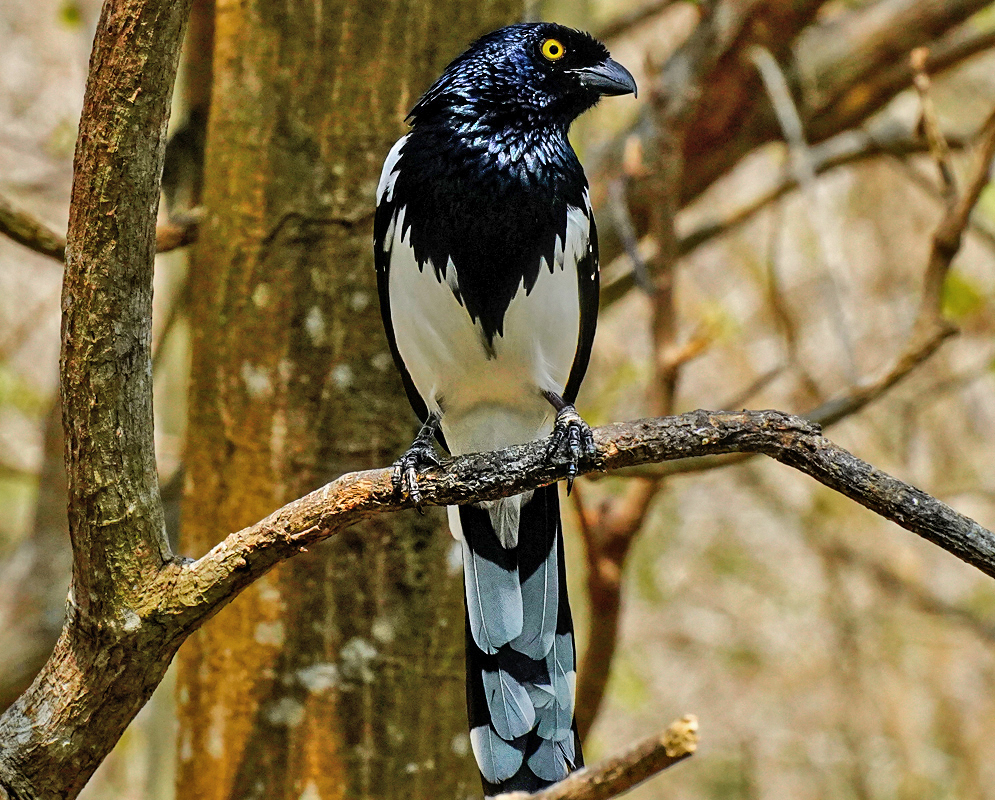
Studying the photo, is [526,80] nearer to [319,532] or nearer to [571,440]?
[571,440]

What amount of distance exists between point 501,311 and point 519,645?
0.81 m

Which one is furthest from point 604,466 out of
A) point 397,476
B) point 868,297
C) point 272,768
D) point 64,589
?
point 868,297

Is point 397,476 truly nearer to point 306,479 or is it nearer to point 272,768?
point 306,479

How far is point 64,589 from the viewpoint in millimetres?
3877

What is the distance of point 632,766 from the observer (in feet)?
4.49

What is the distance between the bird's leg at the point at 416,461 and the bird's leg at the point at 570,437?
0.84 ft

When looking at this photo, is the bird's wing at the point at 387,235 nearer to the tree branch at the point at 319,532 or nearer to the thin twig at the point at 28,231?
the thin twig at the point at 28,231

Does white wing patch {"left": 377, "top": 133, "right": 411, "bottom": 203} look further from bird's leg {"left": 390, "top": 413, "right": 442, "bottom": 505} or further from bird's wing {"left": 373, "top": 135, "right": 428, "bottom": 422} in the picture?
bird's leg {"left": 390, "top": 413, "right": 442, "bottom": 505}

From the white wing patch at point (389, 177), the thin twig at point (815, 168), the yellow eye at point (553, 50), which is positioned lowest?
the white wing patch at point (389, 177)

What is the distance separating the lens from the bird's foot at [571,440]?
204 centimetres

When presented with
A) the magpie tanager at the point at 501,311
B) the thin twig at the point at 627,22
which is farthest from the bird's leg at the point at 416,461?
the thin twig at the point at 627,22

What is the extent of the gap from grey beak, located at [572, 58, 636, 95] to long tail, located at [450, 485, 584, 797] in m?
1.10

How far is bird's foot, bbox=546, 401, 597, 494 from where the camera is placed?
6.68ft

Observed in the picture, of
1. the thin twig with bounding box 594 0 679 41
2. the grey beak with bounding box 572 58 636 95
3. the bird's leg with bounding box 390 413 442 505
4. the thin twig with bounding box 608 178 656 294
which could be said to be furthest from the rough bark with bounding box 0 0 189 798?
the thin twig with bounding box 594 0 679 41
